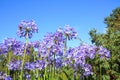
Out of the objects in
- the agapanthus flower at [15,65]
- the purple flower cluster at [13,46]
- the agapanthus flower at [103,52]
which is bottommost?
the agapanthus flower at [15,65]

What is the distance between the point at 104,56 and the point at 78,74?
131 cm

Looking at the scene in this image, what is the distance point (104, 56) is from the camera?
30.0 feet

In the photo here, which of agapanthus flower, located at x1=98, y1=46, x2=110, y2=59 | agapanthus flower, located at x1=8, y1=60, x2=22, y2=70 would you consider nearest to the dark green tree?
agapanthus flower, located at x1=98, y1=46, x2=110, y2=59

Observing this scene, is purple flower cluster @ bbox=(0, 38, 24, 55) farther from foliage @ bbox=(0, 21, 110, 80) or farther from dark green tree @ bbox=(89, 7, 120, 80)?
dark green tree @ bbox=(89, 7, 120, 80)

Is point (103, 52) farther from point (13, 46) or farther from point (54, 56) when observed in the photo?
point (13, 46)

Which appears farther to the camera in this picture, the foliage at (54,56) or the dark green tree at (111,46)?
the dark green tree at (111,46)

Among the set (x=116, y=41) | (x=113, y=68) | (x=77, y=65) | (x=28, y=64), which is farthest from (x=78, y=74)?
(x=116, y=41)

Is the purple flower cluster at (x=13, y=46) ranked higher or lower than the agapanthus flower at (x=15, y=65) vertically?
higher

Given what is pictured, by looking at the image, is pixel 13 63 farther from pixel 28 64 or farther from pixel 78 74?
pixel 78 74

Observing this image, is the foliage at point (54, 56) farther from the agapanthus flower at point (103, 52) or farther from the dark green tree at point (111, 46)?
the dark green tree at point (111, 46)

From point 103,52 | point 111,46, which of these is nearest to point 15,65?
point 103,52

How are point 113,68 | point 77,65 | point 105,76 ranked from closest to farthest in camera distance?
1. point 77,65
2. point 105,76
3. point 113,68

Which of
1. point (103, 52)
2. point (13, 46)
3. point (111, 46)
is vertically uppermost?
point (111, 46)

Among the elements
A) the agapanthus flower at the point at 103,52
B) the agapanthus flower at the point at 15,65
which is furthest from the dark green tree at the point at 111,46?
the agapanthus flower at the point at 15,65
